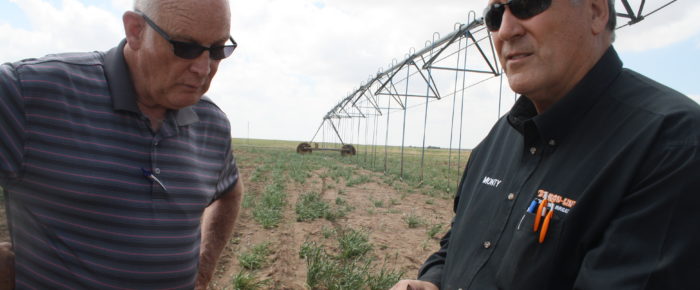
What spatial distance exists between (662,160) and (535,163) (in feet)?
1.59

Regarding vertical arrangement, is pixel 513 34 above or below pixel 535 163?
above

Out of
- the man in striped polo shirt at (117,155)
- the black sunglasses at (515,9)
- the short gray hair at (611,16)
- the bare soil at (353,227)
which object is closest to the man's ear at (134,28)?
the man in striped polo shirt at (117,155)

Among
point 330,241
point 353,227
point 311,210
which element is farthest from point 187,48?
point 311,210

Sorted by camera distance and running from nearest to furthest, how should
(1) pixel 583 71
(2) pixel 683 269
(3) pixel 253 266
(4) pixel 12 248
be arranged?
(2) pixel 683 269
(1) pixel 583 71
(4) pixel 12 248
(3) pixel 253 266

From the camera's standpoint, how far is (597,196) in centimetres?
131

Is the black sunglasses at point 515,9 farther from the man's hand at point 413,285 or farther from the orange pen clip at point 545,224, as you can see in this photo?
the man's hand at point 413,285

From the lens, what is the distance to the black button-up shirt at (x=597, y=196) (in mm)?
1128

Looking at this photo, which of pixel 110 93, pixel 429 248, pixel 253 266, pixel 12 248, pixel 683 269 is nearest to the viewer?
pixel 683 269

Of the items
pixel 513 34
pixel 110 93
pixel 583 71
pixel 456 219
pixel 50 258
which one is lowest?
pixel 50 258

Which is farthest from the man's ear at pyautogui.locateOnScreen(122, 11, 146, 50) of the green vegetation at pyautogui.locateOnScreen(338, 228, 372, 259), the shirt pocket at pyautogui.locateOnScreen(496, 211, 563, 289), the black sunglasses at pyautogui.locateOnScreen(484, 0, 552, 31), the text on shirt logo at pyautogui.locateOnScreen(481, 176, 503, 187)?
the green vegetation at pyautogui.locateOnScreen(338, 228, 372, 259)

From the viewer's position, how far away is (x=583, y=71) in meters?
1.59

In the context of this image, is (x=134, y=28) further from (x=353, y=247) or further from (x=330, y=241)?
(x=330, y=241)

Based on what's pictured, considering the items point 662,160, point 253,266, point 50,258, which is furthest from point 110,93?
point 253,266

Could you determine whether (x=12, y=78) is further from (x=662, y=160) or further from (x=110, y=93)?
(x=662, y=160)
